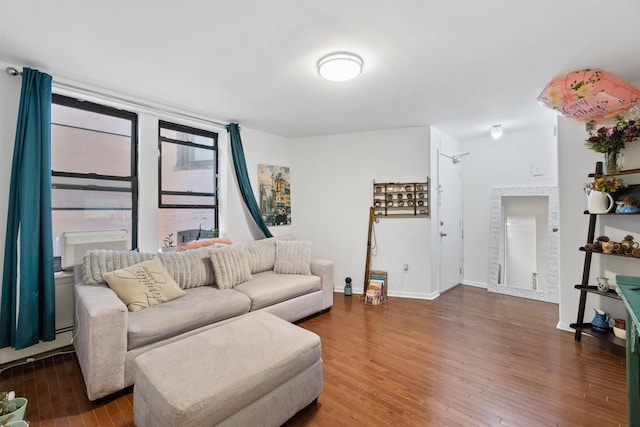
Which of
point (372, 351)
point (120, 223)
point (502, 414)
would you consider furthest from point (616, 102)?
point (120, 223)

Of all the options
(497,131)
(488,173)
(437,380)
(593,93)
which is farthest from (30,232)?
(488,173)

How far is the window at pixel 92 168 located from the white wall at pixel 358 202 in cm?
233

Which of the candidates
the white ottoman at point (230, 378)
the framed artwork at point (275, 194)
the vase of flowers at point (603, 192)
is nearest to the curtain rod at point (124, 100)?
the framed artwork at point (275, 194)

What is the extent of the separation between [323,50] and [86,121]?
259 cm

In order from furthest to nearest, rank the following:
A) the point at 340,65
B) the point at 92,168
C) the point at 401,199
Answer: the point at 401,199
the point at 92,168
the point at 340,65

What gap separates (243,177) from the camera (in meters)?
3.88

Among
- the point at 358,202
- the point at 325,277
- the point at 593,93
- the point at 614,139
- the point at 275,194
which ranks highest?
the point at 593,93

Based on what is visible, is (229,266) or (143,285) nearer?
(143,285)

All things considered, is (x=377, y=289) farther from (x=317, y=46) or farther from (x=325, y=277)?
(x=317, y=46)

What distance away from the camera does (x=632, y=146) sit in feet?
8.38

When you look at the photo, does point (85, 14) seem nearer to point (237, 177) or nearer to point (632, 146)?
point (237, 177)

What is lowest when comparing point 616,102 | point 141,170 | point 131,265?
point 131,265

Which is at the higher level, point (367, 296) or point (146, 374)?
point (146, 374)

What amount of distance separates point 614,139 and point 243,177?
3944 mm
